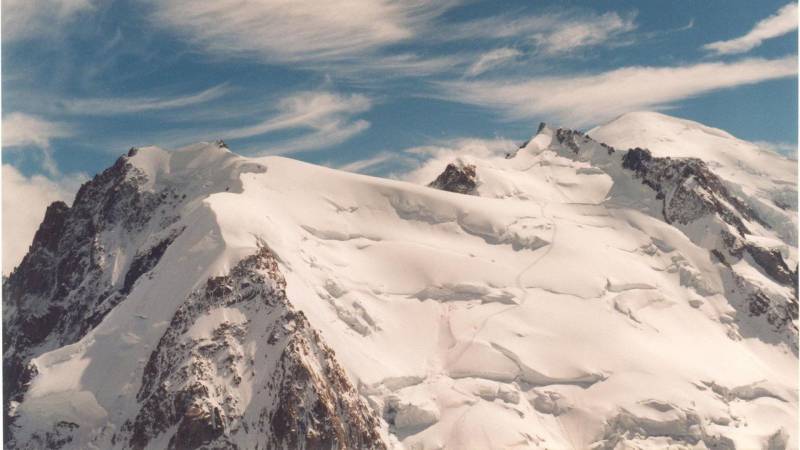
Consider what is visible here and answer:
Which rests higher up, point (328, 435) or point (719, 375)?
point (328, 435)

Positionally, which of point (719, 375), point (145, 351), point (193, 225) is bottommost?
point (719, 375)

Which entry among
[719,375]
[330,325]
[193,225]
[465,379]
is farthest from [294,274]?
[719,375]

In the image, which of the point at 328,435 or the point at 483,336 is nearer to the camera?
the point at 328,435

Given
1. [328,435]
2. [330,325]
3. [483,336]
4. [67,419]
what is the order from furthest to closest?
[483,336], [330,325], [67,419], [328,435]

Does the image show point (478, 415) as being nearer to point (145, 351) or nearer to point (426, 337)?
point (426, 337)

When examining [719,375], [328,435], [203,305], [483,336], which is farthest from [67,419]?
[719,375]

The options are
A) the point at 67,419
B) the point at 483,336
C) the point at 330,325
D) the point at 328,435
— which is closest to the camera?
the point at 328,435

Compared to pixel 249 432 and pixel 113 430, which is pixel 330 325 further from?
pixel 113 430
